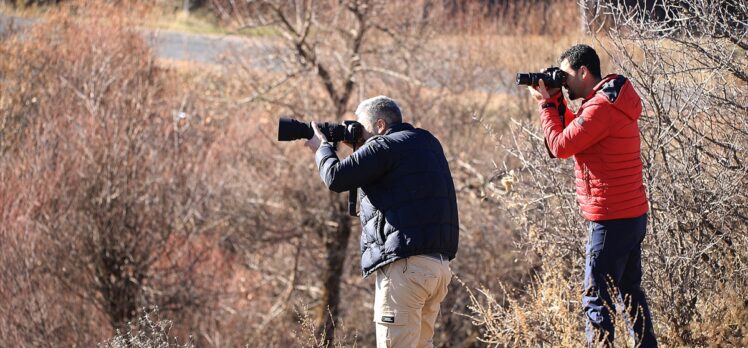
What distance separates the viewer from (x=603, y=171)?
15.7 ft

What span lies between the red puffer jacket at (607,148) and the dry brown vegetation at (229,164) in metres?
8.11

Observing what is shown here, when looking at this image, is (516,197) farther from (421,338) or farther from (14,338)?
(14,338)

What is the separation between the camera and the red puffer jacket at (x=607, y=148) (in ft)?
15.4

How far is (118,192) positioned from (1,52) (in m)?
4.42

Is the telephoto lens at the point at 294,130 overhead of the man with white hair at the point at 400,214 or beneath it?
overhead

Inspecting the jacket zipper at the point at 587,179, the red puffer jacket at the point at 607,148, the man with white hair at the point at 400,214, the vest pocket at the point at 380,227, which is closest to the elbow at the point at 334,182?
the man with white hair at the point at 400,214

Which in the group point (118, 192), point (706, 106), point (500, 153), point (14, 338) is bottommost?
point (14, 338)

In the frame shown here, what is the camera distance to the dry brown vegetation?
14289 millimetres

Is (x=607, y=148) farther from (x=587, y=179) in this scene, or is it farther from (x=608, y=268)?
(x=608, y=268)

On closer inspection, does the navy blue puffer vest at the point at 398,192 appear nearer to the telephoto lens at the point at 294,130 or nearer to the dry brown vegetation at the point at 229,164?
the telephoto lens at the point at 294,130

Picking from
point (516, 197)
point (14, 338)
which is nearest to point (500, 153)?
point (14, 338)

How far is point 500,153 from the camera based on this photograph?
14.4m

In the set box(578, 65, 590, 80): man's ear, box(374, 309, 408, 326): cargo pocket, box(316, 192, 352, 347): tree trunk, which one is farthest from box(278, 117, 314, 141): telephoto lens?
box(316, 192, 352, 347): tree trunk

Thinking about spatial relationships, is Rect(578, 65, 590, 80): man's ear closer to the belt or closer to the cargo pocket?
the belt
